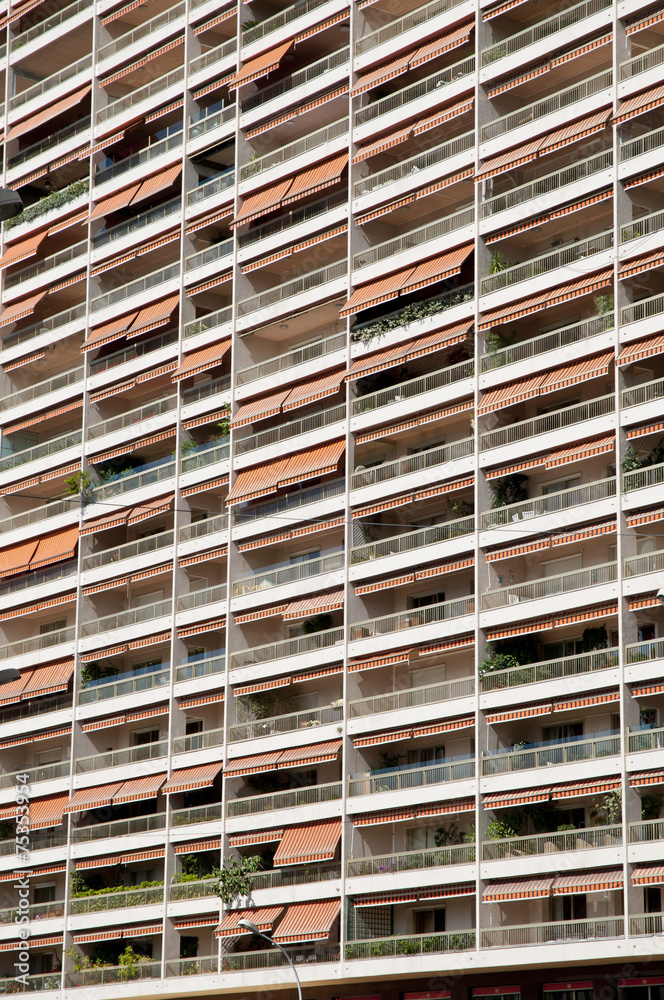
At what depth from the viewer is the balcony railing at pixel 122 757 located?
53.6 m

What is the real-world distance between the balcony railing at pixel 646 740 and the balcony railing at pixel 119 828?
58.8ft

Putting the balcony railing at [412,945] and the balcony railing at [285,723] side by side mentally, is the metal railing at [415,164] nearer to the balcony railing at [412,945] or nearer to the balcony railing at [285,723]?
the balcony railing at [285,723]

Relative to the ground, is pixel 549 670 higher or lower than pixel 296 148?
lower

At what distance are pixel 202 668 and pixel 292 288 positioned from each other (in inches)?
499

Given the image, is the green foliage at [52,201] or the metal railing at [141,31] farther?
the green foliage at [52,201]

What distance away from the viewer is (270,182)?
181 ft

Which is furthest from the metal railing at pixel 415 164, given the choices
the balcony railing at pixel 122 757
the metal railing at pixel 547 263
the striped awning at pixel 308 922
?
the striped awning at pixel 308 922

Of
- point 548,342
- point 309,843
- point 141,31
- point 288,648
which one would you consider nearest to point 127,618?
point 288,648

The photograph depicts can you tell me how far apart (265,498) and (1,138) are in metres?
23.5

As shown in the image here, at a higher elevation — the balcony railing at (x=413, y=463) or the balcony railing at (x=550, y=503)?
the balcony railing at (x=413, y=463)

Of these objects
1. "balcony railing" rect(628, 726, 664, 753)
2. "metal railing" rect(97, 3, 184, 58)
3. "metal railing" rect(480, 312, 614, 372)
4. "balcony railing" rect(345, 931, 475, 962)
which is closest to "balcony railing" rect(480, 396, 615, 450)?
"metal railing" rect(480, 312, 614, 372)

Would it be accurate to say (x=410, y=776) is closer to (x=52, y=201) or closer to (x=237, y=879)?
(x=237, y=879)

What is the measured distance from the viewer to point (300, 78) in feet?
180

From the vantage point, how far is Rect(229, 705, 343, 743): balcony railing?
48.7 metres
